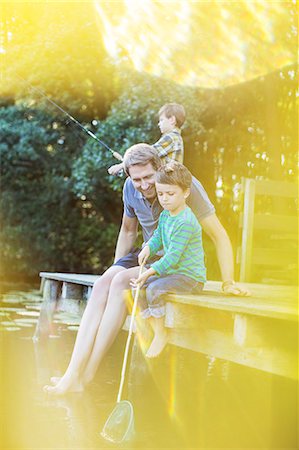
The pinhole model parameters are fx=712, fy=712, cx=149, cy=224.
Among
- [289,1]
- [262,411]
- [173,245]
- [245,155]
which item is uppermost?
[289,1]

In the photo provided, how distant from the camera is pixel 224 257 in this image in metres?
2.47

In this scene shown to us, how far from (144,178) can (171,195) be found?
15 cm

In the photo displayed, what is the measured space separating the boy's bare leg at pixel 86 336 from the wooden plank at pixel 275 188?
2203mm

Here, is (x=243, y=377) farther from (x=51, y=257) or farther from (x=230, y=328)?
(x=51, y=257)

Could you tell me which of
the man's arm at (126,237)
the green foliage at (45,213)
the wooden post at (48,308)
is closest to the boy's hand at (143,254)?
the man's arm at (126,237)

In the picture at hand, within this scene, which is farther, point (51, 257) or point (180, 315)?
point (51, 257)

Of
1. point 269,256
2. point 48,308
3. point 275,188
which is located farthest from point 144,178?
point 275,188

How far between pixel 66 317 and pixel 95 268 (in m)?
3.27

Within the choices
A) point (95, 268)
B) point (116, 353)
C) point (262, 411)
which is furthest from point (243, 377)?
point (95, 268)

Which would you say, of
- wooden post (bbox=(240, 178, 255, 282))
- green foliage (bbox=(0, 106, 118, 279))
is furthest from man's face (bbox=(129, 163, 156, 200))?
green foliage (bbox=(0, 106, 118, 279))

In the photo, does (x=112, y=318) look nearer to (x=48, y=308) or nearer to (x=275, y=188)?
(x=48, y=308)

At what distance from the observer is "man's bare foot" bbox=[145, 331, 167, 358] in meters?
2.29

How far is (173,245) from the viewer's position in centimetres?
225

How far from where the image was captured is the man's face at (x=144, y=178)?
2334mm
